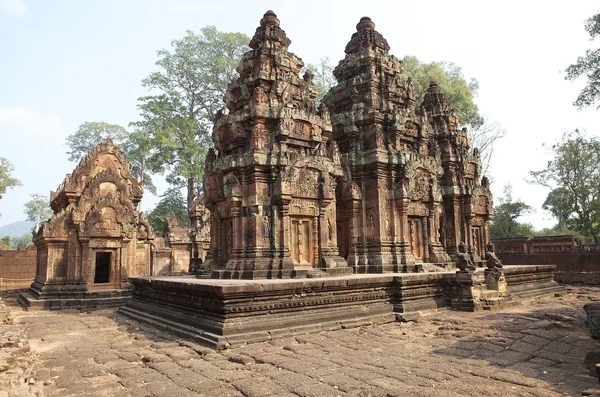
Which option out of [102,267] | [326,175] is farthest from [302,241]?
[102,267]

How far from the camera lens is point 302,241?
35.3ft

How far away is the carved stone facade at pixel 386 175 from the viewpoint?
1244cm

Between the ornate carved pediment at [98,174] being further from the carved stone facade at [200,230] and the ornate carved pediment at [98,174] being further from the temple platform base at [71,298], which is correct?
the carved stone facade at [200,230]

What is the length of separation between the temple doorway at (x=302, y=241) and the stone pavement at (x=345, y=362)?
2.69 metres

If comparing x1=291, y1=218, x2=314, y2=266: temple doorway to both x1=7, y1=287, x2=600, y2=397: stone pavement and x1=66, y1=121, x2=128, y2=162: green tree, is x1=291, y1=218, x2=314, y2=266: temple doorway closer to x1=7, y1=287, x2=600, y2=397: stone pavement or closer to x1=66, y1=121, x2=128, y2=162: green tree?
x1=7, y1=287, x2=600, y2=397: stone pavement

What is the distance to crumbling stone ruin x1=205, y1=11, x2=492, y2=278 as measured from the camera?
10.3 meters

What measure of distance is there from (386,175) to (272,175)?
13.2 ft

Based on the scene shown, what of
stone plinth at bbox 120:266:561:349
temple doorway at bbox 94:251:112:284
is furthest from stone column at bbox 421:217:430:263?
temple doorway at bbox 94:251:112:284

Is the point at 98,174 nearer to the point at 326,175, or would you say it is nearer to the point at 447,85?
the point at 326,175

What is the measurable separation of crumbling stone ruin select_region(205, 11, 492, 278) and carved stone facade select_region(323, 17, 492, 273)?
0.11 feet

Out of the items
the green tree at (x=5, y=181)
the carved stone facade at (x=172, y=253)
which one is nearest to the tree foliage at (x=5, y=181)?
the green tree at (x=5, y=181)

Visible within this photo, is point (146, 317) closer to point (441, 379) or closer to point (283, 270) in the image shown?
point (283, 270)

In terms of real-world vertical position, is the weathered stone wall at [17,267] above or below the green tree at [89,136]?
below

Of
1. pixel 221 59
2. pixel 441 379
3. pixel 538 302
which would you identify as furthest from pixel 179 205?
pixel 441 379
